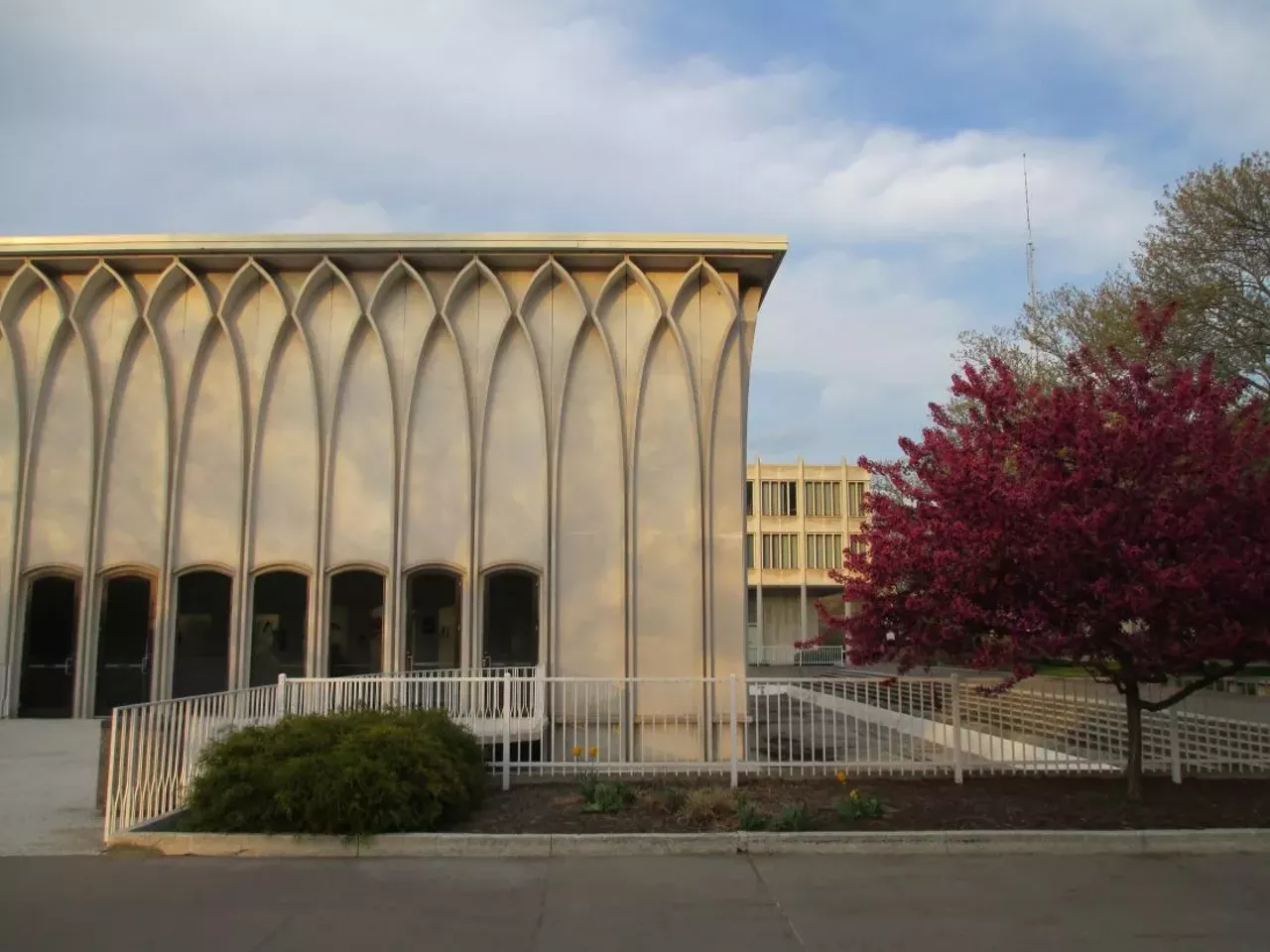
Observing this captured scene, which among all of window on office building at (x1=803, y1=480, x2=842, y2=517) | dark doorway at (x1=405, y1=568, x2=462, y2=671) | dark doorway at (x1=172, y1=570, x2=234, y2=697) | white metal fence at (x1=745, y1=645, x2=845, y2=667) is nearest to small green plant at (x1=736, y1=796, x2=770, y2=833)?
dark doorway at (x1=405, y1=568, x2=462, y2=671)

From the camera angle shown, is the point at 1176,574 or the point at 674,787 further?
the point at 674,787

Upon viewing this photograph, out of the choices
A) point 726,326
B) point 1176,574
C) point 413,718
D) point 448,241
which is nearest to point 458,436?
point 448,241

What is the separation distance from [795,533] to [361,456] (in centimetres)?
5139

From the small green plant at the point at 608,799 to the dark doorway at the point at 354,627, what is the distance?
7.23 m

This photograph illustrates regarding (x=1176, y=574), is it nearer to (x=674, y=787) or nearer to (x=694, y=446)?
(x=674, y=787)

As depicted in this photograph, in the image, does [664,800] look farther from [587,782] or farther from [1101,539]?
[1101,539]

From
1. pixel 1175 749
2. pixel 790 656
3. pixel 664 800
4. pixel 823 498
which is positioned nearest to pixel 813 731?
pixel 664 800

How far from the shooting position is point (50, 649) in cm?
1653

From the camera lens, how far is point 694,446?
16.5 metres

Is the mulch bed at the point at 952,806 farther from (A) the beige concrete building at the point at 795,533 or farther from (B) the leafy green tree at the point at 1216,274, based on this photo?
(A) the beige concrete building at the point at 795,533

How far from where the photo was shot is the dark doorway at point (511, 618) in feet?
53.6

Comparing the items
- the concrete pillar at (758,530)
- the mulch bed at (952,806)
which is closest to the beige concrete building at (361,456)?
the mulch bed at (952,806)

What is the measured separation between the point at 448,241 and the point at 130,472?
6.36m

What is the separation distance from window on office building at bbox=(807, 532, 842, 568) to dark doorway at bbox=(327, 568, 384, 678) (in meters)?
51.3
